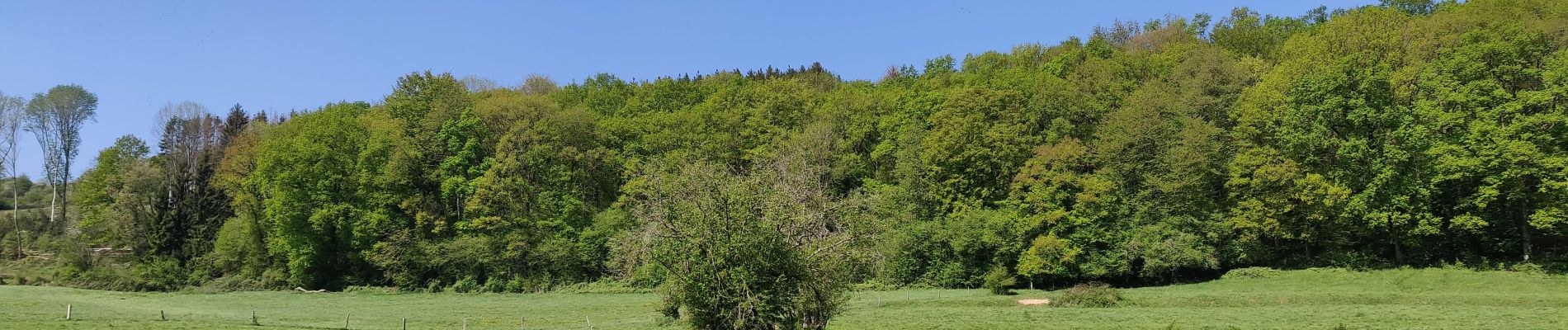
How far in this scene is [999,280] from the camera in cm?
5116

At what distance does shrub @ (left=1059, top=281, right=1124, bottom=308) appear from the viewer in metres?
42.6

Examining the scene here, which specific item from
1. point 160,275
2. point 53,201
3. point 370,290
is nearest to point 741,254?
point 370,290

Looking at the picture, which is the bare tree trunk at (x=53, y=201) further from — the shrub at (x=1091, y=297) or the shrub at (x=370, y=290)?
the shrub at (x=1091, y=297)

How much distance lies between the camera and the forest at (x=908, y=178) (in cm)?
3822

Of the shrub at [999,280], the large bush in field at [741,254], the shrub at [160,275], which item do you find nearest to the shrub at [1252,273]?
the shrub at [999,280]

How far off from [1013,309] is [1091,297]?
4.14 metres

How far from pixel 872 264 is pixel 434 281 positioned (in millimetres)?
46187

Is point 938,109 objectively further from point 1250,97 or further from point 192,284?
point 192,284

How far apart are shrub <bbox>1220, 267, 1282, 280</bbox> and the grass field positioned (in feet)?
2.56

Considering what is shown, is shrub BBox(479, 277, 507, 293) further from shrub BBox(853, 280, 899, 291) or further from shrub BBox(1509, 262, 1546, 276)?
shrub BBox(1509, 262, 1546, 276)

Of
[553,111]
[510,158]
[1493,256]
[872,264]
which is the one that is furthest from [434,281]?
[1493,256]

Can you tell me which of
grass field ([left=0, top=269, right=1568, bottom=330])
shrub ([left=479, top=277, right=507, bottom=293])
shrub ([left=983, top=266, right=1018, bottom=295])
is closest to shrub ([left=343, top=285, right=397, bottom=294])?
grass field ([left=0, top=269, right=1568, bottom=330])

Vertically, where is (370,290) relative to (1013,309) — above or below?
above

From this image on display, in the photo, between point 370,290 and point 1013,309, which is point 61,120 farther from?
point 1013,309
